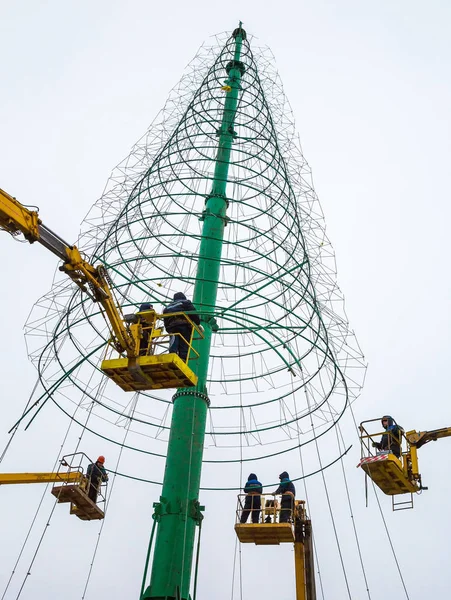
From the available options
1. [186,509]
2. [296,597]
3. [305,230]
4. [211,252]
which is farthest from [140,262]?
[296,597]

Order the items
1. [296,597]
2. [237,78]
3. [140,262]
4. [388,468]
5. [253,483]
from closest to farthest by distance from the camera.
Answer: [388,468]
[253,483]
[296,597]
[140,262]
[237,78]

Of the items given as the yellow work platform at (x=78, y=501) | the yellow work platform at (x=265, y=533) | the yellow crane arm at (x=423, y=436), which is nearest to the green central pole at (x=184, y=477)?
the yellow work platform at (x=265, y=533)

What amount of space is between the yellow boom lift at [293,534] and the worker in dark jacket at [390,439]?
12.1 feet

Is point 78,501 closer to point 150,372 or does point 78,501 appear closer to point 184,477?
point 184,477

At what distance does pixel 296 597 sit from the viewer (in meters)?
22.0

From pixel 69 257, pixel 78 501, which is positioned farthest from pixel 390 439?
pixel 69 257

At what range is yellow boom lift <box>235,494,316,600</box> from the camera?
63.6ft

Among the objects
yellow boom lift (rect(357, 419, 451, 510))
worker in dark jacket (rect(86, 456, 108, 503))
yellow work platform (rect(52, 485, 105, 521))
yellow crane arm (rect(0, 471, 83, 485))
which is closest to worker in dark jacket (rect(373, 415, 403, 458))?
yellow boom lift (rect(357, 419, 451, 510))

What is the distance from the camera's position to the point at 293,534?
19875 millimetres

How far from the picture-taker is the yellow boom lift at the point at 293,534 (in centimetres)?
1938

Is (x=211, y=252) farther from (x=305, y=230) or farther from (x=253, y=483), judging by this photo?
(x=253, y=483)

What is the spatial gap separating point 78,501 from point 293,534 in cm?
769

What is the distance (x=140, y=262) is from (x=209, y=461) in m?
8.65

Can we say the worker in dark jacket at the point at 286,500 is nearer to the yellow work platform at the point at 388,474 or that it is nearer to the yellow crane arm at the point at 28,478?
the yellow work platform at the point at 388,474
